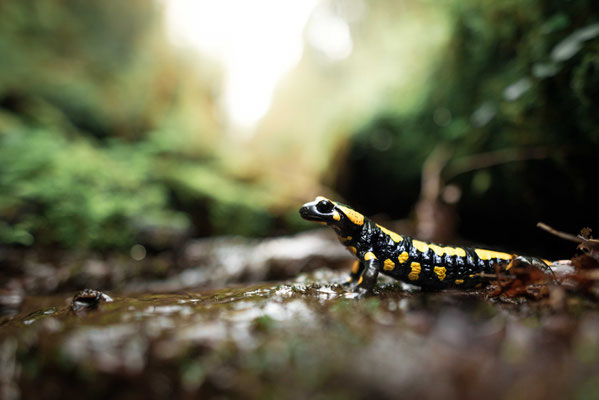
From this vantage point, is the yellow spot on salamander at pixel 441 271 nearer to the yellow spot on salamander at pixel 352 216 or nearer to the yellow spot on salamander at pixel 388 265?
the yellow spot on salamander at pixel 388 265

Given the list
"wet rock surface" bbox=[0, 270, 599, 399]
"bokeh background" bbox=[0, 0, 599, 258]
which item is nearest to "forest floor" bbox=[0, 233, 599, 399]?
"wet rock surface" bbox=[0, 270, 599, 399]

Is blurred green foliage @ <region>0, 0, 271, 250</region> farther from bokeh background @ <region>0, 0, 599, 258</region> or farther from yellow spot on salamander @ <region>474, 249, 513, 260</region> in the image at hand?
yellow spot on salamander @ <region>474, 249, 513, 260</region>

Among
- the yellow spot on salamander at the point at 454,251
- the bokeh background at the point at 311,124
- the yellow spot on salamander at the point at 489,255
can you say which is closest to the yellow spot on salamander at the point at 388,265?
the yellow spot on salamander at the point at 454,251

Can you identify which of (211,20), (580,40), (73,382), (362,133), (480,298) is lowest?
(73,382)

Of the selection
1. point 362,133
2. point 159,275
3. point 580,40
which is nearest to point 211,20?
point 362,133

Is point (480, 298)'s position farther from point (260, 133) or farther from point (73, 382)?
point (260, 133)

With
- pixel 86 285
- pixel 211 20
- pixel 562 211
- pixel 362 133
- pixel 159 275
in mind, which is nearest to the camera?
pixel 562 211

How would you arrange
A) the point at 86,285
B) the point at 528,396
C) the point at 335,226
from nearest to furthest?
1. the point at 528,396
2. the point at 335,226
3. the point at 86,285
